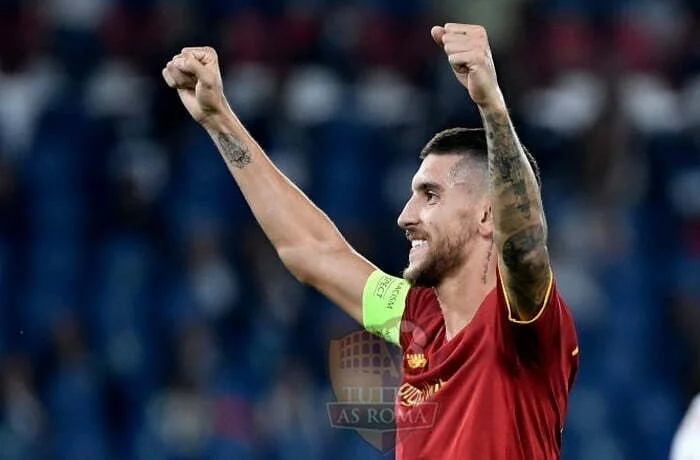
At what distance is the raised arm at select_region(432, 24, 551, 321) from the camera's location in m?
3.03

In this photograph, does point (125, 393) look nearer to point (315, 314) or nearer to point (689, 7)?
point (315, 314)

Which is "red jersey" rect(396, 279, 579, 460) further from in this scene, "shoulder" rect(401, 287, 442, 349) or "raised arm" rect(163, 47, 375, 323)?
"raised arm" rect(163, 47, 375, 323)

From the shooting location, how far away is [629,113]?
9.19 m

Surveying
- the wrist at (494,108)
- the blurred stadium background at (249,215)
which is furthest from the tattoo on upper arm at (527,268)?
the blurred stadium background at (249,215)

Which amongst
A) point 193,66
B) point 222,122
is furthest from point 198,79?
point 222,122

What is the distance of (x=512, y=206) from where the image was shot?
3.13 metres

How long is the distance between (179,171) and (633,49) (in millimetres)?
3262

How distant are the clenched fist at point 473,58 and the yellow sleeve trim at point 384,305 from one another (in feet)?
3.20

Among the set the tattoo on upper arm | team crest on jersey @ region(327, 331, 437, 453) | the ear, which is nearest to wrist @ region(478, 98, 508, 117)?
the tattoo on upper arm

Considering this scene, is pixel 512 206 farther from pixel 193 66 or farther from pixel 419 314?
pixel 193 66

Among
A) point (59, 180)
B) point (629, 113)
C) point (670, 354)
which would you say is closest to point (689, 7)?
point (629, 113)

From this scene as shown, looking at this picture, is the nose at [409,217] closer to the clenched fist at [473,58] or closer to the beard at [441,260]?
the beard at [441,260]

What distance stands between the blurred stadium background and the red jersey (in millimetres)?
3848

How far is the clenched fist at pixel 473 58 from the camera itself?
296 cm
